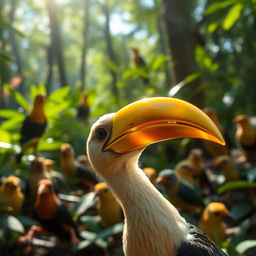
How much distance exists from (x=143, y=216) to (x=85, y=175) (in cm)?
314

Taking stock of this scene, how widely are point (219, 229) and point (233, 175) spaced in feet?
3.88

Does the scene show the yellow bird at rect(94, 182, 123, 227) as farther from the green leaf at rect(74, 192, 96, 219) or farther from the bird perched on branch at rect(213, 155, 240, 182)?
the bird perched on branch at rect(213, 155, 240, 182)

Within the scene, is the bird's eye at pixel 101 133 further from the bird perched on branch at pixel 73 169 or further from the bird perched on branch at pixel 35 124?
the bird perched on branch at pixel 35 124

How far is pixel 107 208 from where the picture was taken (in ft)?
12.0

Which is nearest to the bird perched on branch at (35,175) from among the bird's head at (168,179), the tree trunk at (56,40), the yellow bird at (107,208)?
the yellow bird at (107,208)

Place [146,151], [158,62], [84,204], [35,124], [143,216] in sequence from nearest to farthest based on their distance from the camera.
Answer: [143,216] → [84,204] → [35,124] → [158,62] → [146,151]

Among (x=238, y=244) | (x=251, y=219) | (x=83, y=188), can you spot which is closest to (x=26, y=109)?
(x=83, y=188)

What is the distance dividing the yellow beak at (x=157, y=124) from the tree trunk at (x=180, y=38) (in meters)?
4.54

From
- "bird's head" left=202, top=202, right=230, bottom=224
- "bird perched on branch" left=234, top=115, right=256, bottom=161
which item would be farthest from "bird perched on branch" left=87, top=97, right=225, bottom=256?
"bird perched on branch" left=234, top=115, right=256, bottom=161

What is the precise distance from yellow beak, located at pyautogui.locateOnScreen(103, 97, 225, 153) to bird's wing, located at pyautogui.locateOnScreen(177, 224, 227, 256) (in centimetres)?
53

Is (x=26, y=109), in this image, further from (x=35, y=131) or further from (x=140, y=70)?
(x=140, y=70)

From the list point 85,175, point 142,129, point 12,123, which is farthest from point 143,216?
point 12,123

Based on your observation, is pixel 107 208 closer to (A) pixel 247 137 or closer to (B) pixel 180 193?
(B) pixel 180 193

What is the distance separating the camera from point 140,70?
608cm
